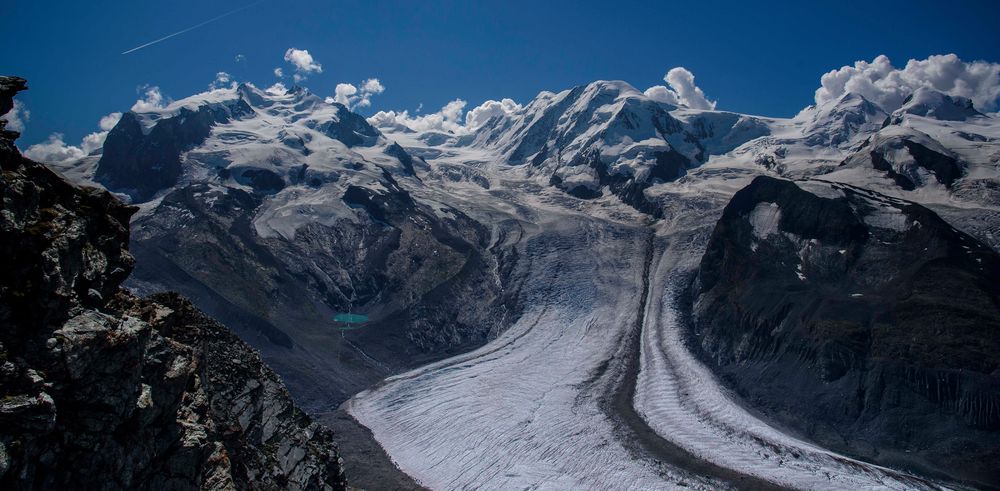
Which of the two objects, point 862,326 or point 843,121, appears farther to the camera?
point 843,121

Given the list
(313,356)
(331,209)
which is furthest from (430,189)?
(313,356)

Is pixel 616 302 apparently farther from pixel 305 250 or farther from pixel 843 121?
pixel 843 121

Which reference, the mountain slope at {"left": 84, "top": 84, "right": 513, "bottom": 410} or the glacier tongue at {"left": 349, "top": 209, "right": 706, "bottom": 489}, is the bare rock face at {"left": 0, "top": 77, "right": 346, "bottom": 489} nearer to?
the glacier tongue at {"left": 349, "top": 209, "right": 706, "bottom": 489}

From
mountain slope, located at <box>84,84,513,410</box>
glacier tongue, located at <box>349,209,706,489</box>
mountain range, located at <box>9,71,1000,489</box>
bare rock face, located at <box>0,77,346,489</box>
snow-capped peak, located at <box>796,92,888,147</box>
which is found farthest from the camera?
snow-capped peak, located at <box>796,92,888,147</box>

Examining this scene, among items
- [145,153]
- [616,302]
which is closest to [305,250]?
[616,302]

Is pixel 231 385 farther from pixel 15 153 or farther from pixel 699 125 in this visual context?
pixel 699 125

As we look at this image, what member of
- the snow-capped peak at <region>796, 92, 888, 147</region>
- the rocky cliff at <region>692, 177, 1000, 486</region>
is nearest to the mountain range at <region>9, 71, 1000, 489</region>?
the rocky cliff at <region>692, 177, 1000, 486</region>

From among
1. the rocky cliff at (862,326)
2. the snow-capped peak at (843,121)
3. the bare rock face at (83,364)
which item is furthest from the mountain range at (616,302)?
the bare rock face at (83,364)
